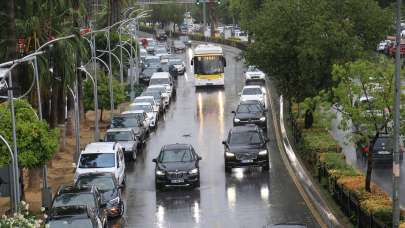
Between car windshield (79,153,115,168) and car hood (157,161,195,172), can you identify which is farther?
car windshield (79,153,115,168)

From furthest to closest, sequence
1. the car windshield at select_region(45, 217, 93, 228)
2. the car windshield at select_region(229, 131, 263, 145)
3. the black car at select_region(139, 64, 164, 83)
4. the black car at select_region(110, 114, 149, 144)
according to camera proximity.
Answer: the black car at select_region(139, 64, 164, 83), the black car at select_region(110, 114, 149, 144), the car windshield at select_region(229, 131, 263, 145), the car windshield at select_region(45, 217, 93, 228)

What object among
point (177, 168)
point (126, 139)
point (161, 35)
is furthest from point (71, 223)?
point (161, 35)

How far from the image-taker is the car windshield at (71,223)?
24.3m

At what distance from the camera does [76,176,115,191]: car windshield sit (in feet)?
97.7

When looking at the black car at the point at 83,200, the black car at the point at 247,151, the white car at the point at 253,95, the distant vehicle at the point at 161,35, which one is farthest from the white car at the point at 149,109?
the distant vehicle at the point at 161,35

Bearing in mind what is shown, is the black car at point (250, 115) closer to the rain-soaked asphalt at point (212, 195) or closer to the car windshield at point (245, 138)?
the rain-soaked asphalt at point (212, 195)

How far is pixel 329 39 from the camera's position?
40.0 meters

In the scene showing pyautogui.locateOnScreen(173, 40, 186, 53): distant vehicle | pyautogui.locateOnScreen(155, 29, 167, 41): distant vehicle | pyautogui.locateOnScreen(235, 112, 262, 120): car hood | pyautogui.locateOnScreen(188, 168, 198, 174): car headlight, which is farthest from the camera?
pyautogui.locateOnScreen(155, 29, 167, 41): distant vehicle

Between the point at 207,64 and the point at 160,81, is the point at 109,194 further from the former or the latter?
the point at 207,64

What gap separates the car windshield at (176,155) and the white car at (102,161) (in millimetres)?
1721

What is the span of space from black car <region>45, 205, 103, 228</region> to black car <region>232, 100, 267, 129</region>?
23155 millimetres

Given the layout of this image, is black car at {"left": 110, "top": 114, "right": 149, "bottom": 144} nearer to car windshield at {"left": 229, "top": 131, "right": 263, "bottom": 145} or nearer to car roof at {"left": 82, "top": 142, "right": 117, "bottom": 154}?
car windshield at {"left": 229, "top": 131, "right": 263, "bottom": 145}

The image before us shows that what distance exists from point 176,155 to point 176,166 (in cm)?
104

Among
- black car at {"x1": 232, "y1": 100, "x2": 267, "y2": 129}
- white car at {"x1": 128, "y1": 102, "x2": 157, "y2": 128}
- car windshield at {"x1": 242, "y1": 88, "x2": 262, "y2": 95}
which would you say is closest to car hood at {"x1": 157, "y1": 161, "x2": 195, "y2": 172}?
black car at {"x1": 232, "y1": 100, "x2": 267, "y2": 129}
